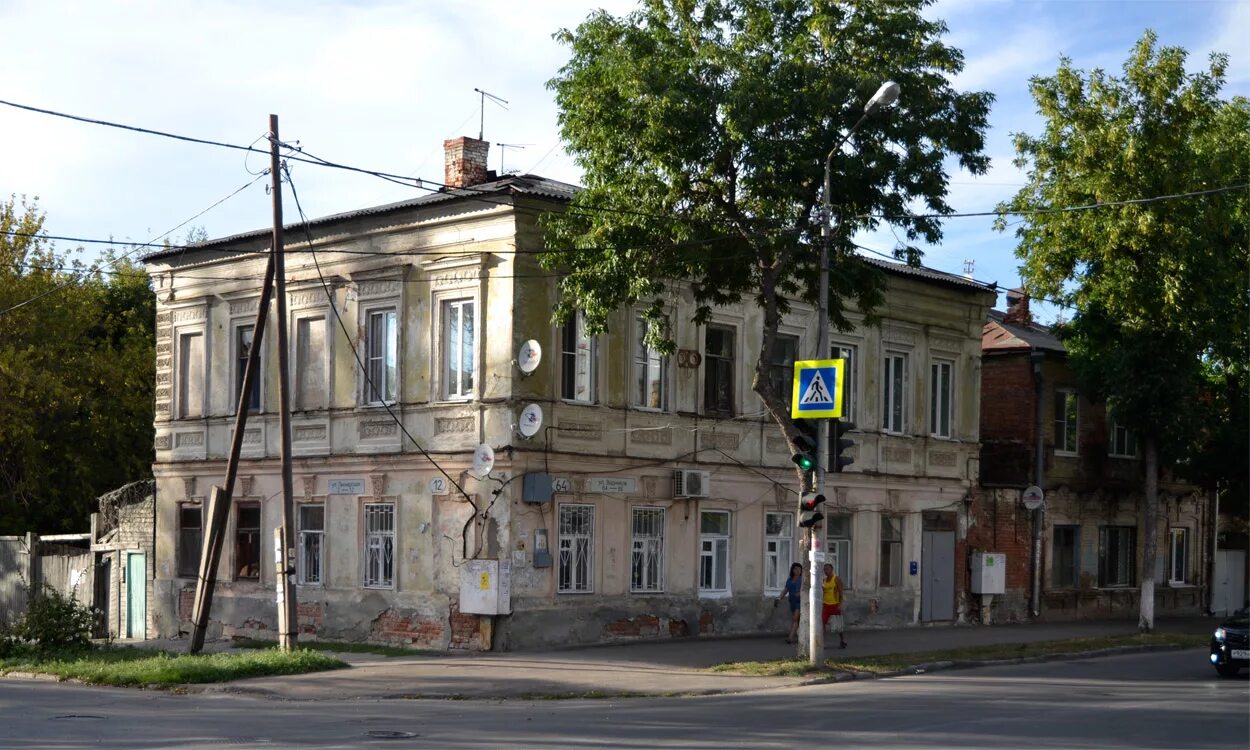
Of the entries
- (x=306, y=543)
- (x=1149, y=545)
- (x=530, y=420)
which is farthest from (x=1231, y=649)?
(x=306, y=543)

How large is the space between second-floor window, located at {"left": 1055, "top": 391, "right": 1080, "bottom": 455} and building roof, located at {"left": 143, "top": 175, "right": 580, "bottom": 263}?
581 inches

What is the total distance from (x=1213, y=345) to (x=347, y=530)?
726 inches

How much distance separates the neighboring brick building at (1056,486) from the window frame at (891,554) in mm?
2656

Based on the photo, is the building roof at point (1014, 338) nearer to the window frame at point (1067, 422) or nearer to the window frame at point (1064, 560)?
the window frame at point (1067, 422)

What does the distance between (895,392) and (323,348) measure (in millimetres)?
12526

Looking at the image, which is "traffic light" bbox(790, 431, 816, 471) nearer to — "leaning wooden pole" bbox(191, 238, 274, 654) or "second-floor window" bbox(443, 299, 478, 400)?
"second-floor window" bbox(443, 299, 478, 400)

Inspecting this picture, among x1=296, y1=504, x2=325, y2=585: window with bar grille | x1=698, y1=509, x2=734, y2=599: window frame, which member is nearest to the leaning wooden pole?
x1=296, y1=504, x2=325, y2=585: window with bar grille

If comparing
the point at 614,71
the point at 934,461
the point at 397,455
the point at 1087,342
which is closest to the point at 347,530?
the point at 397,455

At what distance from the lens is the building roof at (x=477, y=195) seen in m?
24.9

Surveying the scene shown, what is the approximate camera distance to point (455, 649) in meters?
24.9

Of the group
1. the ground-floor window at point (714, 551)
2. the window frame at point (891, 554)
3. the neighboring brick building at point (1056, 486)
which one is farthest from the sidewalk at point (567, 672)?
the neighboring brick building at point (1056, 486)

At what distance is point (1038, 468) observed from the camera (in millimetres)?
35281

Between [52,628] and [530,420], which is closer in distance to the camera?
[530,420]

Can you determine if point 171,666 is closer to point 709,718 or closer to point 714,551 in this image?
point 709,718
